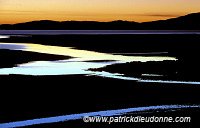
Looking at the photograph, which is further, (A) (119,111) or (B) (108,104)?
(B) (108,104)

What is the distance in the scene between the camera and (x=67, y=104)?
9086 millimetres

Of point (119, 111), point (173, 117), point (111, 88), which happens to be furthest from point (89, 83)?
point (173, 117)

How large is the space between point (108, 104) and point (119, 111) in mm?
856

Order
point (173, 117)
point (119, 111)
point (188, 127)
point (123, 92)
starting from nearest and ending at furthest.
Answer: point (188, 127) → point (173, 117) → point (119, 111) → point (123, 92)

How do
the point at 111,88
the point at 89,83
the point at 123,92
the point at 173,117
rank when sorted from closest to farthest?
the point at 173,117 < the point at 123,92 < the point at 111,88 < the point at 89,83

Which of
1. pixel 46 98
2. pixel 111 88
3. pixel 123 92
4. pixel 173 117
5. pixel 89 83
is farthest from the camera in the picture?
pixel 89 83

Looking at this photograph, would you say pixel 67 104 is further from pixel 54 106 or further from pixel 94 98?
pixel 94 98

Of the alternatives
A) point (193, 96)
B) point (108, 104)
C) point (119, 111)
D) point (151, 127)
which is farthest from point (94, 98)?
point (151, 127)

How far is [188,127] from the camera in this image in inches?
268

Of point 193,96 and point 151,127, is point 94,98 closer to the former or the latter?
point 193,96

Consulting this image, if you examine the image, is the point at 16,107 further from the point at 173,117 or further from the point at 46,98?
the point at 173,117

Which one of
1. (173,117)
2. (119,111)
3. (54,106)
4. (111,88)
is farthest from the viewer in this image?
(111,88)

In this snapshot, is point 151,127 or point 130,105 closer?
point 151,127

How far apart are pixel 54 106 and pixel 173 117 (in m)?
2.71
